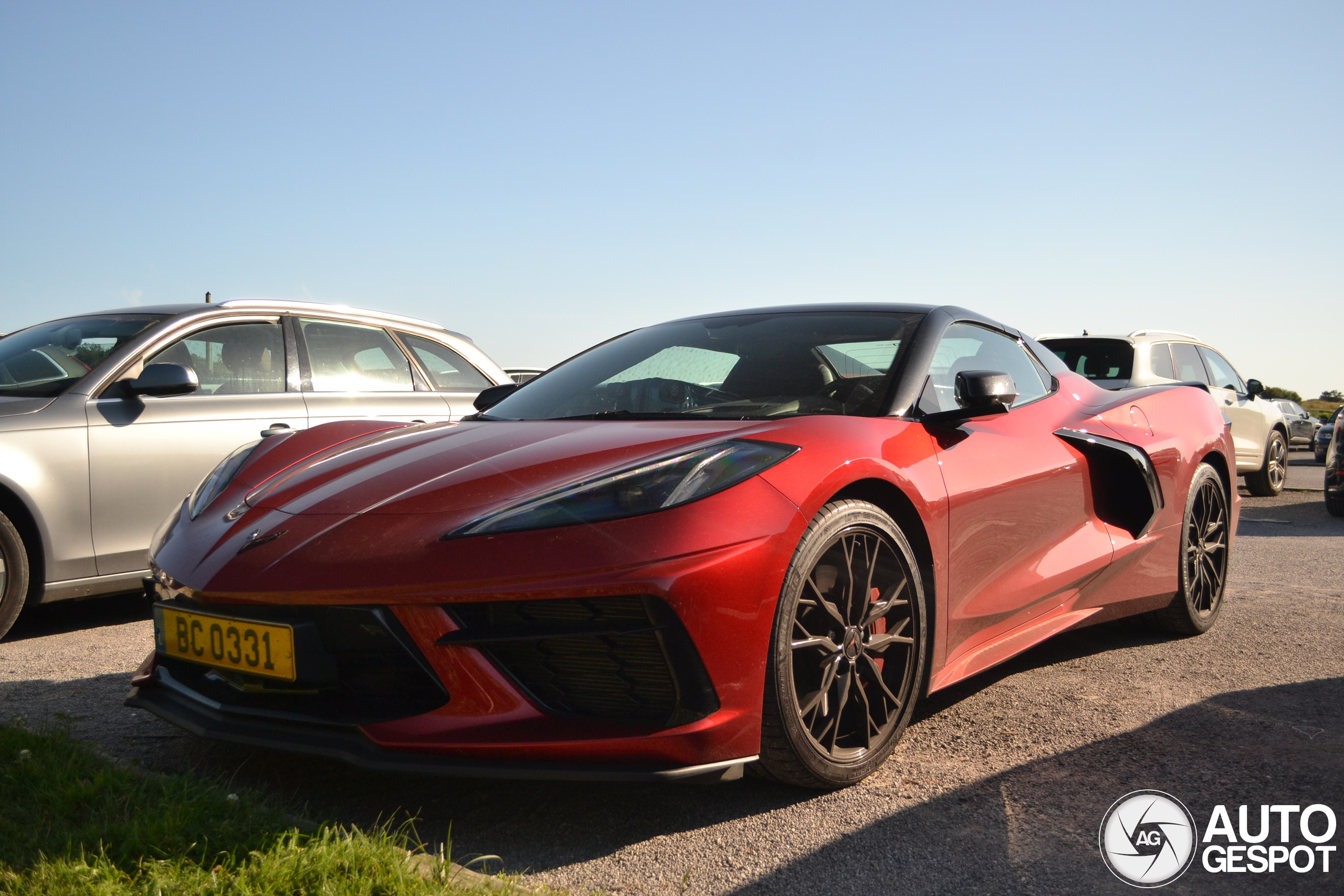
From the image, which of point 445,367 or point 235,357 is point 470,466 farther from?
point 445,367

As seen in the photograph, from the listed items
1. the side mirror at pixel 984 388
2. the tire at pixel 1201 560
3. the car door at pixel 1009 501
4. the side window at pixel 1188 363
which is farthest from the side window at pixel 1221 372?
the side mirror at pixel 984 388

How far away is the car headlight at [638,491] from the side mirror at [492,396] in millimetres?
1478

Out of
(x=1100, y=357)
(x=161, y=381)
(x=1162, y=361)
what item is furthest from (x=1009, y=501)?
(x=1162, y=361)

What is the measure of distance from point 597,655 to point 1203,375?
9583mm

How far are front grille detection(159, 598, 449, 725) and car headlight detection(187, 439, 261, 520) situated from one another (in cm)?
80

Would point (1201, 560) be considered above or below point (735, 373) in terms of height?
below

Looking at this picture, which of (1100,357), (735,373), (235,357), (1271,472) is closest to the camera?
(735,373)

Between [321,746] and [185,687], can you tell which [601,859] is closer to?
[321,746]

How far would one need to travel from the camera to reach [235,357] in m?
5.09

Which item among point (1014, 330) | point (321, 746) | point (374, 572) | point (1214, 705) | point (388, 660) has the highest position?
point (1014, 330)

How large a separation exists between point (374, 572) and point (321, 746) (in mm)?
372

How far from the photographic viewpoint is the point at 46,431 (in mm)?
4305

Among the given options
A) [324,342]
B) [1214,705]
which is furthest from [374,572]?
[324,342]

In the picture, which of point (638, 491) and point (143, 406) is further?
point (143, 406)
